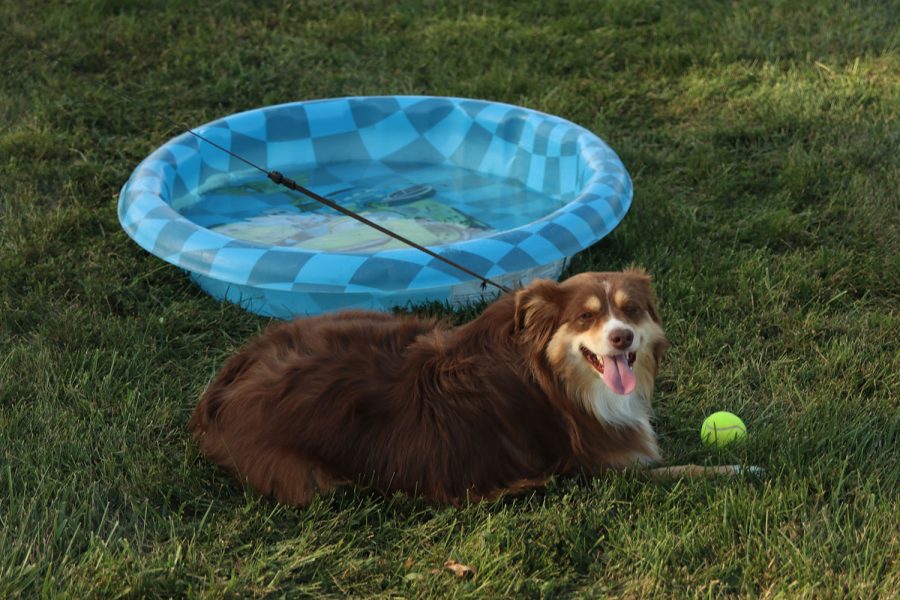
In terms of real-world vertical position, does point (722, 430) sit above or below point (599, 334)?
below

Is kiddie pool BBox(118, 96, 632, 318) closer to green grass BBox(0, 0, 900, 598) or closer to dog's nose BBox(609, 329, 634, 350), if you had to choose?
green grass BBox(0, 0, 900, 598)

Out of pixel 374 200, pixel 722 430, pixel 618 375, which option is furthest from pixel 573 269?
pixel 618 375

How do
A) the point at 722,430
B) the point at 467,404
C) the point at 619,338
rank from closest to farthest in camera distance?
1. the point at 619,338
2. the point at 467,404
3. the point at 722,430

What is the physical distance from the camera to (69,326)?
15.5ft

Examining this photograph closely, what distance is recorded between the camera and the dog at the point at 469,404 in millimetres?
3430

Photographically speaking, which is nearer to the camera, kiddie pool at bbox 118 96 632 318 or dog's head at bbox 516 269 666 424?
dog's head at bbox 516 269 666 424

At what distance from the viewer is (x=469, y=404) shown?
11.4 feet

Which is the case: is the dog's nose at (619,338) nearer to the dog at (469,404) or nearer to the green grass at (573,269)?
the dog at (469,404)

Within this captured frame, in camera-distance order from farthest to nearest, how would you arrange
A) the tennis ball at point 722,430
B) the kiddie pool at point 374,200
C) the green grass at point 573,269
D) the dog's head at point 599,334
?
1. the kiddie pool at point 374,200
2. the tennis ball at point 722,430
3. the dog's head at point 599,334
4. the green grass at point 573,269

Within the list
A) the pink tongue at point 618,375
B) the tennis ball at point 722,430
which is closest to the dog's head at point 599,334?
the pink tongue at point 618,375

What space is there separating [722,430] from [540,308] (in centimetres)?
102

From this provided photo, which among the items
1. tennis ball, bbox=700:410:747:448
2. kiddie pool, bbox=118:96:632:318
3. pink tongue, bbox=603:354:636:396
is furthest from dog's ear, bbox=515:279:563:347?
kiddie pool, bbox=118:96:632:318

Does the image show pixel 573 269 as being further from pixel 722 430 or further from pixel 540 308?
pixel 540 308

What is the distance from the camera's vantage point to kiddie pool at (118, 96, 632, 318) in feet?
15.6
